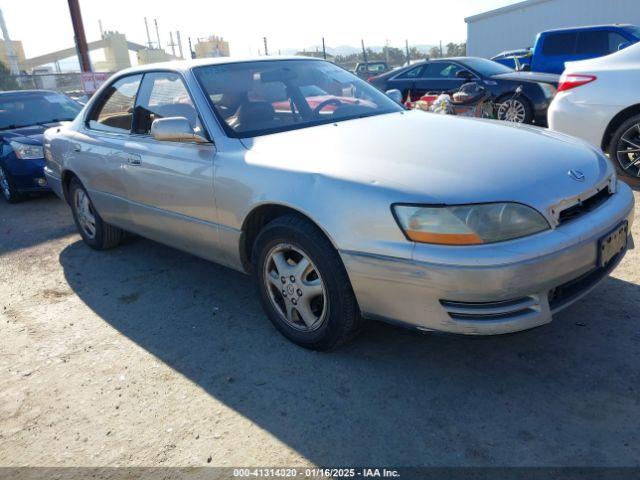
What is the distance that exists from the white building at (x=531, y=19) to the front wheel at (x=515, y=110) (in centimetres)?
1721

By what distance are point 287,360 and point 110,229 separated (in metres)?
2.58

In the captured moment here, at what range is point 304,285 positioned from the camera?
2.75 metres

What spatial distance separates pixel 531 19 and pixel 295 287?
93.2 ft

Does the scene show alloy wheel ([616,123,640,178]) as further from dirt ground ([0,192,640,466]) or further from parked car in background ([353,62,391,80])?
parked car in background ([353,62,391,80])

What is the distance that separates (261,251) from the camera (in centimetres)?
290

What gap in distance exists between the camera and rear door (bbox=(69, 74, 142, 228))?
3.95 m

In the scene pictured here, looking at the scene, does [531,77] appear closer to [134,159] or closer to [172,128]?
[134,159]

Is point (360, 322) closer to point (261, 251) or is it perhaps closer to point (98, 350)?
point (261, 251)

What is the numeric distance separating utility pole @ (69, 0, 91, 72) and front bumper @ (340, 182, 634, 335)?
41.8ft

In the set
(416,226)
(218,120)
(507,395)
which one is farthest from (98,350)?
(507,395)

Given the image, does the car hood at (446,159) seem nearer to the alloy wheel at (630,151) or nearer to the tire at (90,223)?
the tire at (90,223)

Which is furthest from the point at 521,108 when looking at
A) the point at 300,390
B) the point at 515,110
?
the point at 300,390

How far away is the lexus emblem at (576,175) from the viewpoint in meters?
2.52

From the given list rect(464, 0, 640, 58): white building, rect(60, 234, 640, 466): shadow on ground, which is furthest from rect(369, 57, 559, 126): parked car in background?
rect(464, 0, 640, 58): white building
